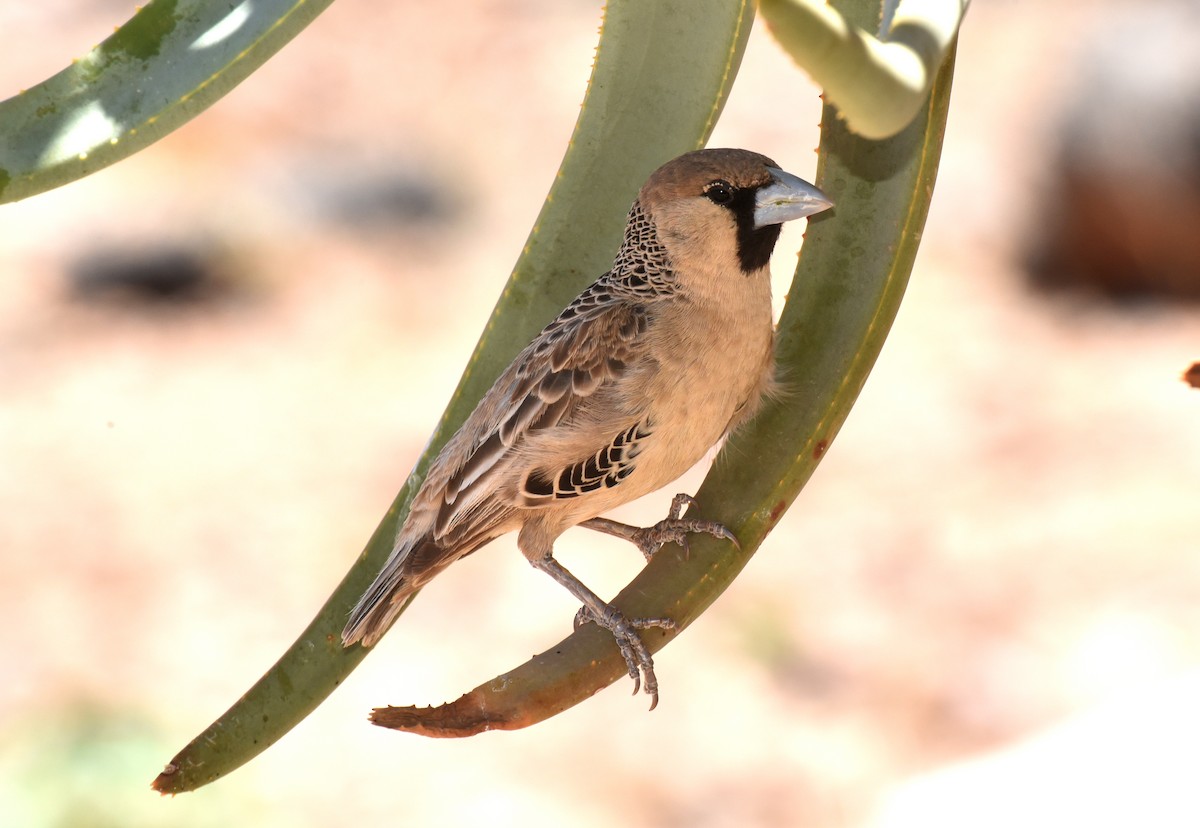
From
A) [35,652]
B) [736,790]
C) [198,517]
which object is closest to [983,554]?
[736,790]

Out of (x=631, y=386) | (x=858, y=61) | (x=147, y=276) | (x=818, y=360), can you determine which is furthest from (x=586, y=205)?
(x=147, y=276)

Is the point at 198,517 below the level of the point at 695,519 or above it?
below

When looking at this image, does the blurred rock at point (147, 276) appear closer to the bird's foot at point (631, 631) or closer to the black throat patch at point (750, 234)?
the black throat patch at point (750, 234)

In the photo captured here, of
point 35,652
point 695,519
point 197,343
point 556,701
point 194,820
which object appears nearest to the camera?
point 556,701

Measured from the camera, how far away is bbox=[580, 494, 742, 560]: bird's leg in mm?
3242

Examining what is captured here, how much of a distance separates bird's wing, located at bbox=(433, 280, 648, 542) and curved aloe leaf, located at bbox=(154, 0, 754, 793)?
91 mm

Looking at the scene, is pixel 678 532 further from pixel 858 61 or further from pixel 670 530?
pixel 858 61

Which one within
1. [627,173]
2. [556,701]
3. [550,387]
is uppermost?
[627,173]

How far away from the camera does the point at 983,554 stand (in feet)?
31.2

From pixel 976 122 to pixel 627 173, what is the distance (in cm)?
1034

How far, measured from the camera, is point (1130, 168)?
11.7 meters

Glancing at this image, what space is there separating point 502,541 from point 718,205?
21.6 feet

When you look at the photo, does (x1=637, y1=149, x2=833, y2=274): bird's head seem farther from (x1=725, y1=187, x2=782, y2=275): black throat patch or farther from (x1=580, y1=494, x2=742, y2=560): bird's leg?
(x1=580, y1=494, x2=742, y2=560): bird's leg

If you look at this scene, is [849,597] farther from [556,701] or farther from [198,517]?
[556,701]
